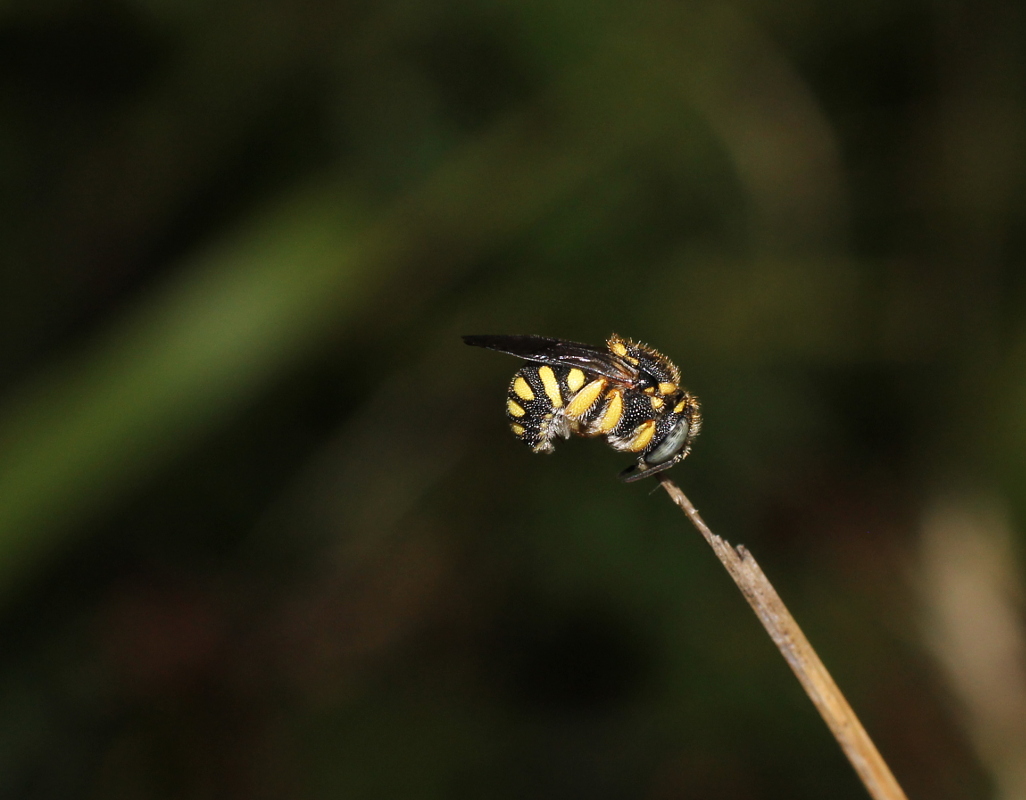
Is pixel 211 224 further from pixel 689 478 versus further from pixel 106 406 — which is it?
pixel 689 478

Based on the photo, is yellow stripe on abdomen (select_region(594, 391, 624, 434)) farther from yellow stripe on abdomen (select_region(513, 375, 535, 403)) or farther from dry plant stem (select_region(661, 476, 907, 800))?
dry plant stem (select_region(661, 476, 907, 800))

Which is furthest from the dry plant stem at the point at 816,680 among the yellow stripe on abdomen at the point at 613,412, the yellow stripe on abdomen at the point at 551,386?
the yellow stripe on abdomen at the point at 551,386

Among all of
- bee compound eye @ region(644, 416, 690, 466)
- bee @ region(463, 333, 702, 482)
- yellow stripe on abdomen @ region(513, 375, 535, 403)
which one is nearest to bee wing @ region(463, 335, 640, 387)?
bee @ region(463, 333, 702, 482)

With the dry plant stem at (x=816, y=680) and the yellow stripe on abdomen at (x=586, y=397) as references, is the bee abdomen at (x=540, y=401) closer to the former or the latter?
the yellow stripe on abdomen at (x=586, y=397)

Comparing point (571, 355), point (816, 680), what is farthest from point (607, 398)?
point (816, 680)

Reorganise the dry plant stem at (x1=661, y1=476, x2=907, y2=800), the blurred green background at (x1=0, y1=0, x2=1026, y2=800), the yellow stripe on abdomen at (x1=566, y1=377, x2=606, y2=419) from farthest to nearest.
Answer: the blurred green background at (x1=0, y1=0, x2=1026, y2=800) < the yellow stripe on abdomen at (x1=566, y1=377, x2=606, y2=419) < the dry plant stem at (x1=661, y1=476, x2=907, y2=800)

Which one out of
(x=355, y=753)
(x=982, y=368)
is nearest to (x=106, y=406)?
(x=355, y=753)

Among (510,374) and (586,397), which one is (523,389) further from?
(510,374)


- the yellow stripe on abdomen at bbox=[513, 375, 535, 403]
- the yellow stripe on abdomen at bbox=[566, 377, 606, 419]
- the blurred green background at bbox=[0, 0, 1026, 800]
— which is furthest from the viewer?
the blurred green background at bbox=[0, 0, 1026, 800]
